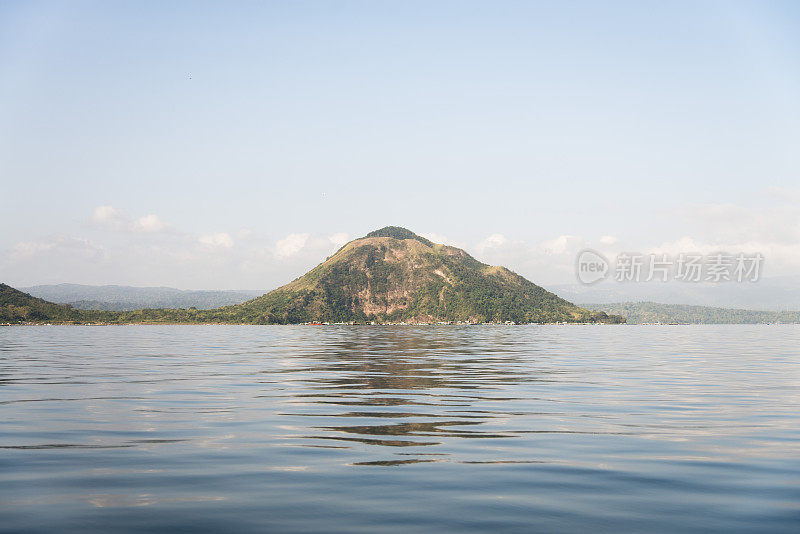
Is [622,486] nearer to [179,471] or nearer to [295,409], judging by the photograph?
[179,471]

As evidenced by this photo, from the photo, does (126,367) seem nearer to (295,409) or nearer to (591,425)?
(295,409)

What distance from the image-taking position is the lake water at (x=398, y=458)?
12.3 m

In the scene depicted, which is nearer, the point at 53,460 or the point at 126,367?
the point at 53,460

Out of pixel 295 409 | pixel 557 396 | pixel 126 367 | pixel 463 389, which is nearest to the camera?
pixel 295 409

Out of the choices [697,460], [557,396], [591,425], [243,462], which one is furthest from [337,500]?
[557,396]

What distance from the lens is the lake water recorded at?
12.3 metres

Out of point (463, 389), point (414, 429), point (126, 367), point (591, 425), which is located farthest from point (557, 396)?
point (126, 367)

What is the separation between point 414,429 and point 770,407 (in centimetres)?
1711

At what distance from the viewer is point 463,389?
115 ft

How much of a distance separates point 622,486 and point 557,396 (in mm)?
17812

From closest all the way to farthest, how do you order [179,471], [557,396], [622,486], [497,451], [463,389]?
[622,486] < [179,471] < [497,451] < [557,396] < [463,389]

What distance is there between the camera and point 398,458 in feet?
57.1

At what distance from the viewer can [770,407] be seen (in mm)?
28547

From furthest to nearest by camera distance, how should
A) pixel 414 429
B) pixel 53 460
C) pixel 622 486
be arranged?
pixel 414 429 → pixel 53 460 → pixel 622 486
